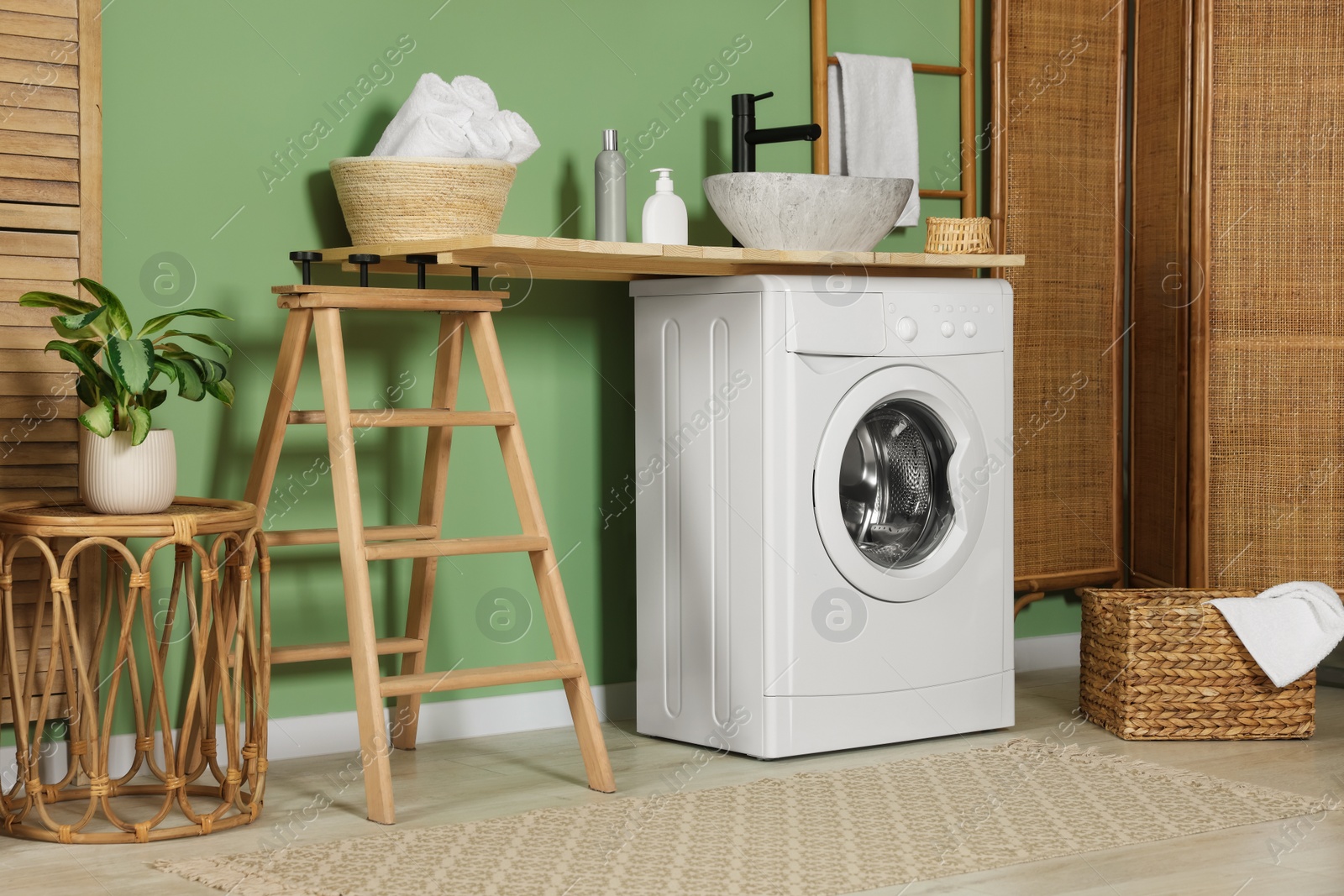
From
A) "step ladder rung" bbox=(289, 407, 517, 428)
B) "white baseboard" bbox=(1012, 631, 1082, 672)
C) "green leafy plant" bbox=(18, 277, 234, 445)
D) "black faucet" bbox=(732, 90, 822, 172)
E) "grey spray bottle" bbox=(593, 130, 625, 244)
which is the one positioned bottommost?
"white baseboard" bbox=(1012, 631, 1082, 672)

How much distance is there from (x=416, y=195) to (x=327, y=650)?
79cm

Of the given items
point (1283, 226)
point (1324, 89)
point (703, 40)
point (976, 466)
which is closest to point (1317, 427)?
point (1283, 226)

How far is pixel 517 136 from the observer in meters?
2.59

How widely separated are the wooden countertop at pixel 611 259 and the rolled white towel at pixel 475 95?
26cm

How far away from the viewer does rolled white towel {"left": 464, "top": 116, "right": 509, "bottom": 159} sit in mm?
2543

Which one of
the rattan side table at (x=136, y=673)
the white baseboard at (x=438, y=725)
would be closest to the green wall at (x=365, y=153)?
the white baseboard at (x=438, y=725)

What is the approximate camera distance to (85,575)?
7.91ft

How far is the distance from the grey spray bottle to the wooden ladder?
1.06ft

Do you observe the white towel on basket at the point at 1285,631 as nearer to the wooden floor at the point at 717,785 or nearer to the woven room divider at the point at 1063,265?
the wooden floor at the point at 717,785

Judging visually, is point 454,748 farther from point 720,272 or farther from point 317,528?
point 720,272

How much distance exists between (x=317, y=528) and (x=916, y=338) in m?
1.16

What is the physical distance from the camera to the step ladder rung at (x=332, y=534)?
245 cm

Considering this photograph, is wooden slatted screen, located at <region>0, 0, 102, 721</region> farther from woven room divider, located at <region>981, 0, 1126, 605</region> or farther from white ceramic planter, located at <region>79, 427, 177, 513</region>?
woven room divider, located at <region>981, 0, 1126, 605</region>

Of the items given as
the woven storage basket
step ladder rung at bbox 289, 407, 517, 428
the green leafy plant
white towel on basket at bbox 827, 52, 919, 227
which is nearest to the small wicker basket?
white towel on basket at bbox 827, 52, 919, 227
